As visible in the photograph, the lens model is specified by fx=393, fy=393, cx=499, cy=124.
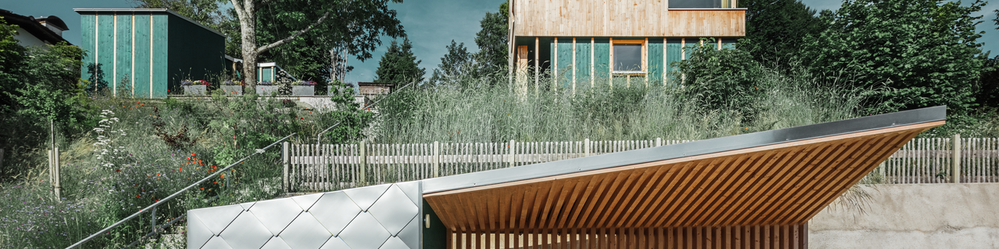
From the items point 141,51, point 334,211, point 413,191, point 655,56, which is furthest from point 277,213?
point 141,51

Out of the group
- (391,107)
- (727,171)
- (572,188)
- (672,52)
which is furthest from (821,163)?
(672,52)

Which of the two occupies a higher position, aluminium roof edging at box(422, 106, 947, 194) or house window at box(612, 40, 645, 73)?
house window at box(612, 40, 645, 73)

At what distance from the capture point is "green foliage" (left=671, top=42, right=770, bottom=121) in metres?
8.06

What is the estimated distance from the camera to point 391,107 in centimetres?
743

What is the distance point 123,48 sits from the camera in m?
13.9

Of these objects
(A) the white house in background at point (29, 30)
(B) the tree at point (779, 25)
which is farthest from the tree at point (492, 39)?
(A) the white house in background at point (29, 30)

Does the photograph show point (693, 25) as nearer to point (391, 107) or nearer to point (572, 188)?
point (391, 107)

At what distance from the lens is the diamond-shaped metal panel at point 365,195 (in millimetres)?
2148

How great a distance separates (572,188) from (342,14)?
1473 cm

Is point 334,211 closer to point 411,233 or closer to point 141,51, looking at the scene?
point 411,233

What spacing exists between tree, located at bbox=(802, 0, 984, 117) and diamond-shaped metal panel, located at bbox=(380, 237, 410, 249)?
9.99 metres

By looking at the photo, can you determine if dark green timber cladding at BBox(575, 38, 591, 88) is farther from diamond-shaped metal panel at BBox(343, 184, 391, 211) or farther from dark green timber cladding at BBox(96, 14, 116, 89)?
dark green timber cladding at BBox(96, 14, 116, 89)

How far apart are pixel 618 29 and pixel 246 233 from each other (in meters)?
11.7

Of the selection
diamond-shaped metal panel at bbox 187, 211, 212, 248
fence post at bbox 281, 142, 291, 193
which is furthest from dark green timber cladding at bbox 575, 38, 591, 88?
diamond-shaped metal panel at bbox 187, 211, 212, 248
